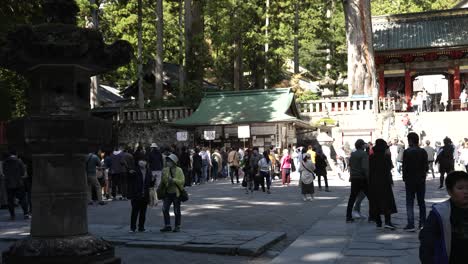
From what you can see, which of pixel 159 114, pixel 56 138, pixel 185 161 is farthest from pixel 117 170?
pixel 159 114

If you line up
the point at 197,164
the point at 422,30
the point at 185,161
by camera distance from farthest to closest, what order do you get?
the point at 422,30 < the point at 197,164 < the point at 185,161

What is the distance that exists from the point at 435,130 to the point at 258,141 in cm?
948

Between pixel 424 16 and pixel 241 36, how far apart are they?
14423 millimetres

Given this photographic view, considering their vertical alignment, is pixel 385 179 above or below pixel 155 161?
below

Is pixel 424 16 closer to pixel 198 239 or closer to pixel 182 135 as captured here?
pixel 182 135

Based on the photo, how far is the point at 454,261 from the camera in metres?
3.86

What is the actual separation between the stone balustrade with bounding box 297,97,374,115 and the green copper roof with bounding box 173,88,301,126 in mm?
1010

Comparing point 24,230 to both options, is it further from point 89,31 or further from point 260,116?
point 260,116

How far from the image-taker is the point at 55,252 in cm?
604

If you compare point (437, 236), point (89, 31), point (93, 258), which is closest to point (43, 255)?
point (93, 258)

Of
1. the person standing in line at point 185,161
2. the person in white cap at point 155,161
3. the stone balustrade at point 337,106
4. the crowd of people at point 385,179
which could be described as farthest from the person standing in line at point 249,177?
the stone balustrade at point 337,106

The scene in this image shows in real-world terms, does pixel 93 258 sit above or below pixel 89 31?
below

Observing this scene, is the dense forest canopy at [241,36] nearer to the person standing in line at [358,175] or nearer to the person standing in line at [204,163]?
the person standing in line at [204,163]

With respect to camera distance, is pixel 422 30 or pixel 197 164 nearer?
pixel 197 164
